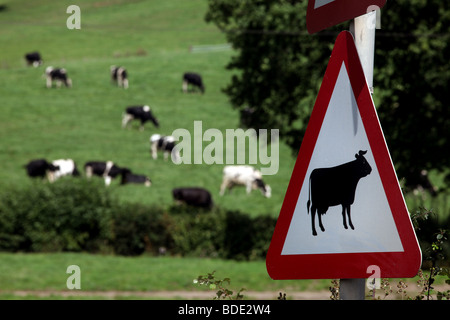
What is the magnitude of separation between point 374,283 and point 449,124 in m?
19.0

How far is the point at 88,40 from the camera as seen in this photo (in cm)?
6512

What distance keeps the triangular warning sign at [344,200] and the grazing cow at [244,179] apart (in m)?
29.2

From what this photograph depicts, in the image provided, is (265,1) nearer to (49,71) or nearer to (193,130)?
(193,130)

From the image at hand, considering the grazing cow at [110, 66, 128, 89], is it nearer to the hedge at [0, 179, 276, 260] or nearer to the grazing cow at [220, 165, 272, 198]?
the grazing cow at [220, 165, 272, 198]

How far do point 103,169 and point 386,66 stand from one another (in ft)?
57.1

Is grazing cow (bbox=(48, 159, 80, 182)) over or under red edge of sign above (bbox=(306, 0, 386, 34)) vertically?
over

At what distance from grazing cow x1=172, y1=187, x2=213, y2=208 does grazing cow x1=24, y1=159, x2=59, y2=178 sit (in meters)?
7.35

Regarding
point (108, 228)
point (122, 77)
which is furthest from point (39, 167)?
point (122, 77)

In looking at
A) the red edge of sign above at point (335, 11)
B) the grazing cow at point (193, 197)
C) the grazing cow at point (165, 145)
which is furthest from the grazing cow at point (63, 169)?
the red edge of sign above at point (335, 11)

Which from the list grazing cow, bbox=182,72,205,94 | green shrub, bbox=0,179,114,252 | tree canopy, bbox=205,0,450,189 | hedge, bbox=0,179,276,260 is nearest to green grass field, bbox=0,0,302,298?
grazing cow, bbox=182,72,205,94

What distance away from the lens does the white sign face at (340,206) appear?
288 centimetres

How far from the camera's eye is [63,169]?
110 feet

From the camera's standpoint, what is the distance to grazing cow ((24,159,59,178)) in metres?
33.4
